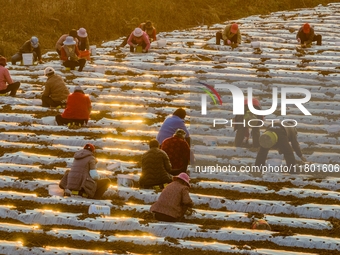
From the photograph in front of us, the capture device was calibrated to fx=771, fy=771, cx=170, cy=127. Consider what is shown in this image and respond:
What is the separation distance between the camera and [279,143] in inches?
541

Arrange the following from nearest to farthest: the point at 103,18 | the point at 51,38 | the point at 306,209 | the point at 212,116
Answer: the point at 306,209, the point at 212,116, the point at 51,38, the point at 103,18

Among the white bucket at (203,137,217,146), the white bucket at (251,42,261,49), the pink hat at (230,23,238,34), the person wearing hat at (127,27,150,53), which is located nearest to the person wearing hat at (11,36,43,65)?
the person wearing hat at (127,27,150,53)

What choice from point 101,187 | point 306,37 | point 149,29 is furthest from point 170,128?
point 306,37

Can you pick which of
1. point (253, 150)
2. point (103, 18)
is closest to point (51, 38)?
point (103, 18)

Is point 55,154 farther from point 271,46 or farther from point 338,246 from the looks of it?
point 271,46

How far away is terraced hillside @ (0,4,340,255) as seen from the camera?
36.5 ft

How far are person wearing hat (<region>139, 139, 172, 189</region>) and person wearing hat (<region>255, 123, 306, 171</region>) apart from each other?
193 centimetres

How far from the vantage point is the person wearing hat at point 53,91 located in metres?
17.1

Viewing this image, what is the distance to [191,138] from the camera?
1541cm

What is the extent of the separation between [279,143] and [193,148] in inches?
78.6

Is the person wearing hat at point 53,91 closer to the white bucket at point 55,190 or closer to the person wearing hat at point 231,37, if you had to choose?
the white bucket at point 55,190

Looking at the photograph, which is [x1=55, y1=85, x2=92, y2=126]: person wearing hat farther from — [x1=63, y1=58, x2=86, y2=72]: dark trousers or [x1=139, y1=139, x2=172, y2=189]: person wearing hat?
[x1=63, y1=58, x2=86, y2=72]: dark trousers

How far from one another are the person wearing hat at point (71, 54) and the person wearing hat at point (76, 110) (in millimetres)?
4364

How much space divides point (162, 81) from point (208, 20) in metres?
10.5
